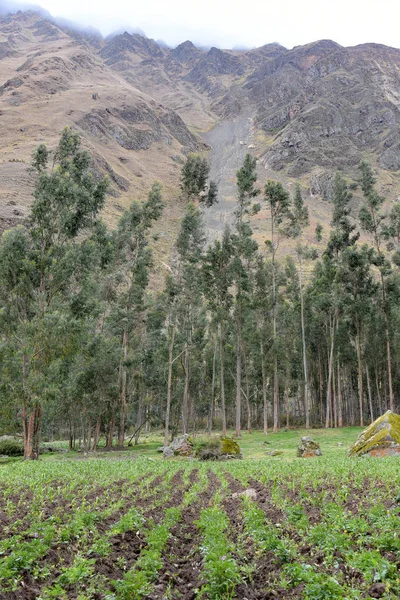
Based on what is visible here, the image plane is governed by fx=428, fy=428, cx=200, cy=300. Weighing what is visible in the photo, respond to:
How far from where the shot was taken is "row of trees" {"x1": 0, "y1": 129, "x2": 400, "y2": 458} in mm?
31453

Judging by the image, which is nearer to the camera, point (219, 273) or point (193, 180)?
point (219, 273)

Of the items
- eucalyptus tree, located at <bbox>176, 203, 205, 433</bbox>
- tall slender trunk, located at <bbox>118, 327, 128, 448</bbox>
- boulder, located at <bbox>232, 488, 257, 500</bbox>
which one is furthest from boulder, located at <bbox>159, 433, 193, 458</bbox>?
boulder, located at <bbox>232, 488, 257, 500</bbox>

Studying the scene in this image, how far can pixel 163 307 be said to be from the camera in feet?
143

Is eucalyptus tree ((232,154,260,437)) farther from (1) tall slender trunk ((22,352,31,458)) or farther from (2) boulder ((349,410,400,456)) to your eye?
(1) tall slender trunk ((22,352,31,458))

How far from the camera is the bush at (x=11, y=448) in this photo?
43.5m

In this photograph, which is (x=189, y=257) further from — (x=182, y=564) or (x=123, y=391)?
(x=182, y=564)

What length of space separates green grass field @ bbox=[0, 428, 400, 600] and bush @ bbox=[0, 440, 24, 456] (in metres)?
33.1

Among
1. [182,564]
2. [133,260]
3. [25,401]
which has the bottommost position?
[182,564]

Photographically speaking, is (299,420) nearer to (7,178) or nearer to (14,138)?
(7,178)

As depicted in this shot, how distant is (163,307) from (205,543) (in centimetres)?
3605

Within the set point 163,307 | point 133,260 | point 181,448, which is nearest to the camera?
point 181,448

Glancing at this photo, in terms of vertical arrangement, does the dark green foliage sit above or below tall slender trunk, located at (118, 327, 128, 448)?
above

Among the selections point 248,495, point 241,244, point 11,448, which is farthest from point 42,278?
point 248,495

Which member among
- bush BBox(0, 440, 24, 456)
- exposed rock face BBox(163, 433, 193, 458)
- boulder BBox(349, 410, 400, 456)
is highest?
boulder BBox(349, 410, 400, 456)
